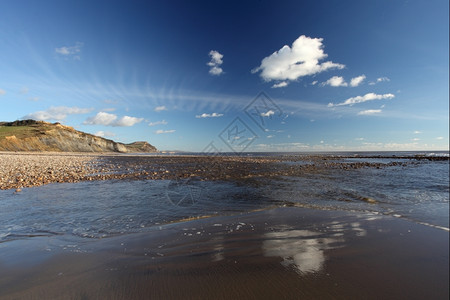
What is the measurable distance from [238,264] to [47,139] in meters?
109

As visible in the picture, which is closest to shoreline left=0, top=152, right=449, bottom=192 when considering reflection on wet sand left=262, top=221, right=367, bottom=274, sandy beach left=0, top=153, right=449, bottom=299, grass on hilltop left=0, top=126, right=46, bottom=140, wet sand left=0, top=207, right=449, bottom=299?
sandy beach left=0, top=153, right=449, bottom=299

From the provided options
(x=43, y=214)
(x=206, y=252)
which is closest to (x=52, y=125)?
(x=43, y=214)

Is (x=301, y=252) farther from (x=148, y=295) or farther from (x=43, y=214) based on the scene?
(x=43, y=214)

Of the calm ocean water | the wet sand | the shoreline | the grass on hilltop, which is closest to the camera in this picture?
the wet sand

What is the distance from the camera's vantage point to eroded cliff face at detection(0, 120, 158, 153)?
7181 centimetres

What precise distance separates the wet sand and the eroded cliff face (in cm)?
9817

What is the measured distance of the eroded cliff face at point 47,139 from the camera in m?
71.8

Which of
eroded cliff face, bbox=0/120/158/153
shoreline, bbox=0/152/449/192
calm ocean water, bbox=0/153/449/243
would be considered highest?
eroded cliff face, bbox=0/120/158/153

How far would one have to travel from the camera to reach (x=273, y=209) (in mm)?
7871

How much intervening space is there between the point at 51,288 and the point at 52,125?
413ft

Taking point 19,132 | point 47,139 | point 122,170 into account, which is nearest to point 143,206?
point 122,170

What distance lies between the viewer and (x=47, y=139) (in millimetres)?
81750

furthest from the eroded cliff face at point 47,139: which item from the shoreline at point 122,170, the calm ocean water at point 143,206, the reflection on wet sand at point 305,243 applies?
the reflection on wet sand at point 305,243

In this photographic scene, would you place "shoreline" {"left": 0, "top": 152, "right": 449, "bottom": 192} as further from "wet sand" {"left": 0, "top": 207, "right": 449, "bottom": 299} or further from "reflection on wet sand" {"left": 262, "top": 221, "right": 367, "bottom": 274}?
"reflection on wet sand" {"left": 262, "top": 221, "right": 367, "bottom": 274}
